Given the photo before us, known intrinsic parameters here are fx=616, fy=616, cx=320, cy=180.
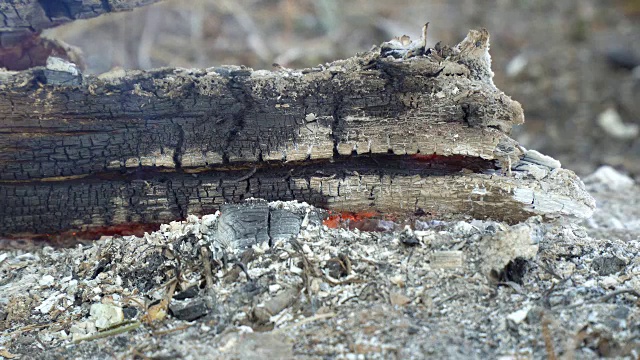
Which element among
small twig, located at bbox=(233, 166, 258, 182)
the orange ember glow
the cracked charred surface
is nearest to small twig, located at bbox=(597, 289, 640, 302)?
the cracked charred surface

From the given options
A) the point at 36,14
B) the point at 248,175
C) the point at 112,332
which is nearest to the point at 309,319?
the point at 112,332

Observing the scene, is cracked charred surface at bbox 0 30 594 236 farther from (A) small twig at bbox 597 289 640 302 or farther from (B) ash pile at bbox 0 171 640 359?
(A) small twig at bbox 597 289 640 302

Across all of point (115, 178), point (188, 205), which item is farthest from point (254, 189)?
point (115, 178)

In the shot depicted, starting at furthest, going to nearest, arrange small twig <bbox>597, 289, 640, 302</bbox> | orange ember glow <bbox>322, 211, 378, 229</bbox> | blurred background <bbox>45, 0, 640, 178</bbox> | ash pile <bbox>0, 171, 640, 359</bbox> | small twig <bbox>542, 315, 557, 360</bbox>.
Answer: blurred background <bbox>45, 0, 640, 178</bbox> → orange ember glow <bbox>322, 211, 378, 229</bbox> → small twig <bbox>597, 289, 640, 302</bbox> → ash pile <bbox>0, 171, 640, 359</bbox> → small twig <bbox>542, 315, 557, 360</bbox>

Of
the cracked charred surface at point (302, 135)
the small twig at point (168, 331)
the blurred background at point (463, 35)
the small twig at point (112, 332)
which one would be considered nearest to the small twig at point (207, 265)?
the small twig at point (168, 331)

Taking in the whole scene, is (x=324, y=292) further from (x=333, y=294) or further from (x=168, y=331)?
(x=168, y=331)

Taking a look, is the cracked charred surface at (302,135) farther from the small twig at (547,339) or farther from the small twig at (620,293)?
the small twig at (547,339)

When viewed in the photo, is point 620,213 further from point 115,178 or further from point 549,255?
point 115,178
